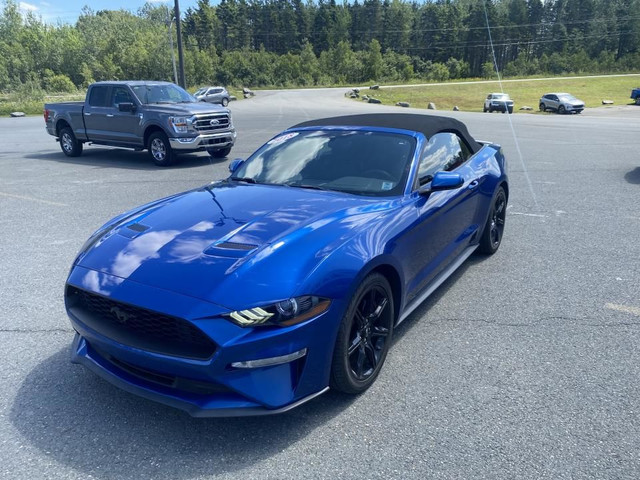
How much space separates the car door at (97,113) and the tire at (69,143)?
1.97 feet

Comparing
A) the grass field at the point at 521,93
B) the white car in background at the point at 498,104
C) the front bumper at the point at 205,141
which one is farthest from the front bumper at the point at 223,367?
the grass field at the point at 521,93

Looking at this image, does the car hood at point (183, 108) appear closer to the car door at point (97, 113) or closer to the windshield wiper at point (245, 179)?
the car door at point (97, 113)

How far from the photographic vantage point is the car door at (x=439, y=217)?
3.65 m

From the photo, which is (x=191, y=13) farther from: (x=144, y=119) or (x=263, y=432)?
(x=263, y=432)

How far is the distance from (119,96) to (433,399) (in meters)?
12.1

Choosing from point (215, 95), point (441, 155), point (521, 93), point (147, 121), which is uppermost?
point (215, 95)

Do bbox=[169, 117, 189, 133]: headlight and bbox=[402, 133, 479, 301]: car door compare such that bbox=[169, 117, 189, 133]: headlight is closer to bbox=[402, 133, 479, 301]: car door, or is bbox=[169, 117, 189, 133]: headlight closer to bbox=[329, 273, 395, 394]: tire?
bbox=[402, 133, 479, 301]: car door

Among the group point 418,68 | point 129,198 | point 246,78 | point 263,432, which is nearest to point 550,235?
point 263,432

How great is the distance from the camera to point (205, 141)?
12.2 metres

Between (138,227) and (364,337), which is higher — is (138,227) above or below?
above

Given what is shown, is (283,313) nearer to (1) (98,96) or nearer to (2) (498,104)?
(1) (98,96)

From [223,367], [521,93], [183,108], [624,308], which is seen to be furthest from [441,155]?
[521,93]

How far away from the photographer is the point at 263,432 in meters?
2.78

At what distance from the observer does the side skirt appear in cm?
361
